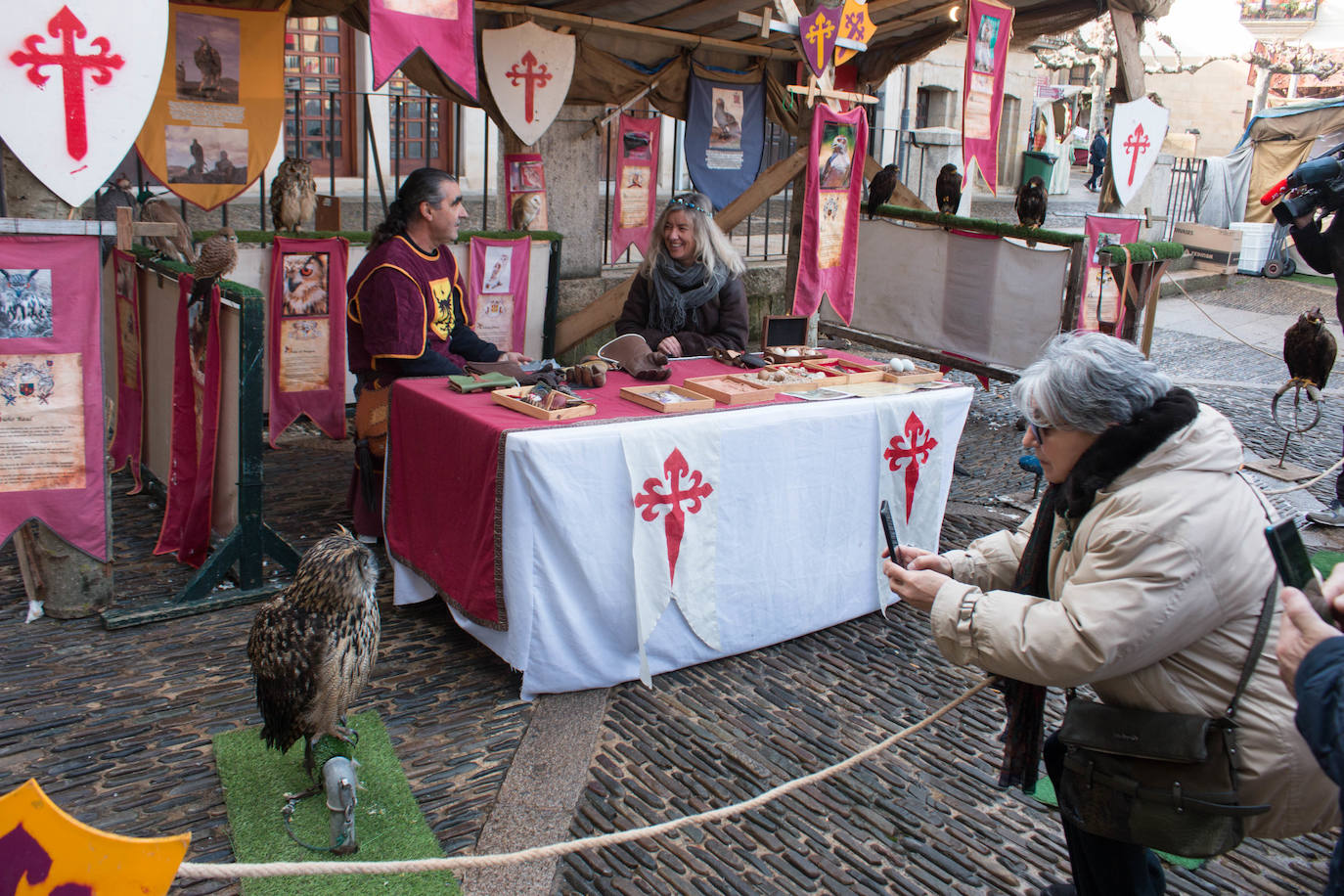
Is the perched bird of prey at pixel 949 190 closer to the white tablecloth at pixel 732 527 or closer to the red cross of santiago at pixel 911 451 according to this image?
the white tablecloth at pixel 732 527

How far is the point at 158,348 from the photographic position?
4.82 m

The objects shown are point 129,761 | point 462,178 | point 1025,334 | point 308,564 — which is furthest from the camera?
point 462,178

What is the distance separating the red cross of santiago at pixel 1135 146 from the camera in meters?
7.39

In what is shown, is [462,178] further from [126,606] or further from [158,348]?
[126,606]

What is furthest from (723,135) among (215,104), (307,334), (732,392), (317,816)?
(317,816)

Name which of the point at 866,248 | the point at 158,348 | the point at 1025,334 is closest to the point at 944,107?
the point at 866,248

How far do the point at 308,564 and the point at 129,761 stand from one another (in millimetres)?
1017

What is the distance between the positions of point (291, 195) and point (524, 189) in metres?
1.70

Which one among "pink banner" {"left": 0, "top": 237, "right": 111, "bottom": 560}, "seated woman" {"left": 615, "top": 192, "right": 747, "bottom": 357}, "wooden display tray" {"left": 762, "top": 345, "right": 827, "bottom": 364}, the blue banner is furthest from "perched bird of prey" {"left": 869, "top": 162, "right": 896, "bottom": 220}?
"pink banner" {"left": 0, "top": 237, "right": 111, "bottom": 560}

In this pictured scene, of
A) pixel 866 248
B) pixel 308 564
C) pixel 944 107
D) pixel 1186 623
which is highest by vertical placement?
pixel 944 107

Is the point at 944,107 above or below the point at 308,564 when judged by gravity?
Result: above

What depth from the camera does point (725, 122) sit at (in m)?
8.13

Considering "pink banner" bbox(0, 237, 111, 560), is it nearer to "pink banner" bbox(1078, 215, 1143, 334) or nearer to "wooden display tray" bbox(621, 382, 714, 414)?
"wooden display tray" bbox(621, 382, 714, 414)

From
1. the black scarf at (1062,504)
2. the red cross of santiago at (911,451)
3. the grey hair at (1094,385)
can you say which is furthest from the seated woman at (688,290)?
the grey hair at (1094,385)
